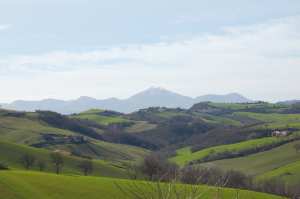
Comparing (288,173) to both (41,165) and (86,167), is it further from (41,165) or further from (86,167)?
(41,165)

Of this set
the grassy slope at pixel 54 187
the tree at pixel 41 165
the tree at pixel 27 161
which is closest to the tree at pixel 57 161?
the tree at pixel 41 165

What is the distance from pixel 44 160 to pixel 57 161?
1088cm

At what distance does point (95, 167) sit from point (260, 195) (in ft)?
219

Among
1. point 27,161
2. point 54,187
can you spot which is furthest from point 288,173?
point 54,187

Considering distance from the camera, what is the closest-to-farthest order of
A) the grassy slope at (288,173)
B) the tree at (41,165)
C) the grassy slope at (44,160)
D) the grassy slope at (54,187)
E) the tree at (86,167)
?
the grassy slope at (54,187), the tree at (41,165), the tree at (86,167), the grassy slope at (44,160), the grassy slope at (288,173)

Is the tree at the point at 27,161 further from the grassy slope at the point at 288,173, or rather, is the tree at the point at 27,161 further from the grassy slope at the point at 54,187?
the grassy slope at the point at 288,173

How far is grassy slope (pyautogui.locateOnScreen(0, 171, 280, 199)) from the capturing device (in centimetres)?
7094

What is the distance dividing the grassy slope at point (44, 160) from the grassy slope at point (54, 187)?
54.6 meters

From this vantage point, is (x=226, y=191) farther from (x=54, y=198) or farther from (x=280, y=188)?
(x=280, y=188)

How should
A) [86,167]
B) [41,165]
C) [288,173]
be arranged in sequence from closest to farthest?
[41,165]
[86,167]
[288,173]

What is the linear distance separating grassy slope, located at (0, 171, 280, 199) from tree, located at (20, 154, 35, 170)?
53.2 metres

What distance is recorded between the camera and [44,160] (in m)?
148

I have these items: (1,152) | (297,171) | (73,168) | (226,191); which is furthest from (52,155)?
(297,171)

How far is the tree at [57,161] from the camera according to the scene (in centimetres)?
13750
